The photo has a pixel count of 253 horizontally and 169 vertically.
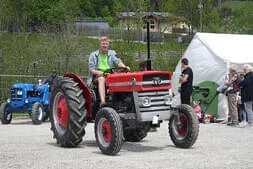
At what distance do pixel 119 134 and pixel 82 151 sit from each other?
1.02 metres

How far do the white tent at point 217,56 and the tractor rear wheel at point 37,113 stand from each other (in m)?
5.49

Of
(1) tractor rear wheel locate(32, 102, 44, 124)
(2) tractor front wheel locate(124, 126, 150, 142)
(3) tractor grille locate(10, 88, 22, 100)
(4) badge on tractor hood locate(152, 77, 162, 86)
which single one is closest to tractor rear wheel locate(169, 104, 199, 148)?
(4) badge on tractor hood locate(152, 77, 162, 86)

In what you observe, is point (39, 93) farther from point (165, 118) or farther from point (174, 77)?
point (165, 118)

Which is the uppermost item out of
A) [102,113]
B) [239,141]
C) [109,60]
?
[109,60]

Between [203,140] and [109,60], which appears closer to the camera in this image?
[109,60]

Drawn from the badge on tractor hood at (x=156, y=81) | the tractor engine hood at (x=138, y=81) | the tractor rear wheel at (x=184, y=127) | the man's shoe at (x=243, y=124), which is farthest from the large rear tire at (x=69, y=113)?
the man's shoe at (x=243, y=124)

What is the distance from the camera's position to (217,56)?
19.7 m

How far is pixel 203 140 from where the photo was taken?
12.8 meters

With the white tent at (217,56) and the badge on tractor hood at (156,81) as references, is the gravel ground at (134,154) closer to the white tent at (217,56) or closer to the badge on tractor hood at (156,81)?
the badge on tractor hood at (156,81)

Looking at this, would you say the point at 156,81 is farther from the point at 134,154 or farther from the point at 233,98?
the point at 233,98

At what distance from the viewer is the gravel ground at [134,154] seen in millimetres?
9188

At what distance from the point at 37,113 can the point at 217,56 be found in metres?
6.32

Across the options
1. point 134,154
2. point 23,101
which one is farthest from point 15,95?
point 134,154

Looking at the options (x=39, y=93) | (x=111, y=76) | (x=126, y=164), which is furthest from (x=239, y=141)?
(x=39, y=93)
